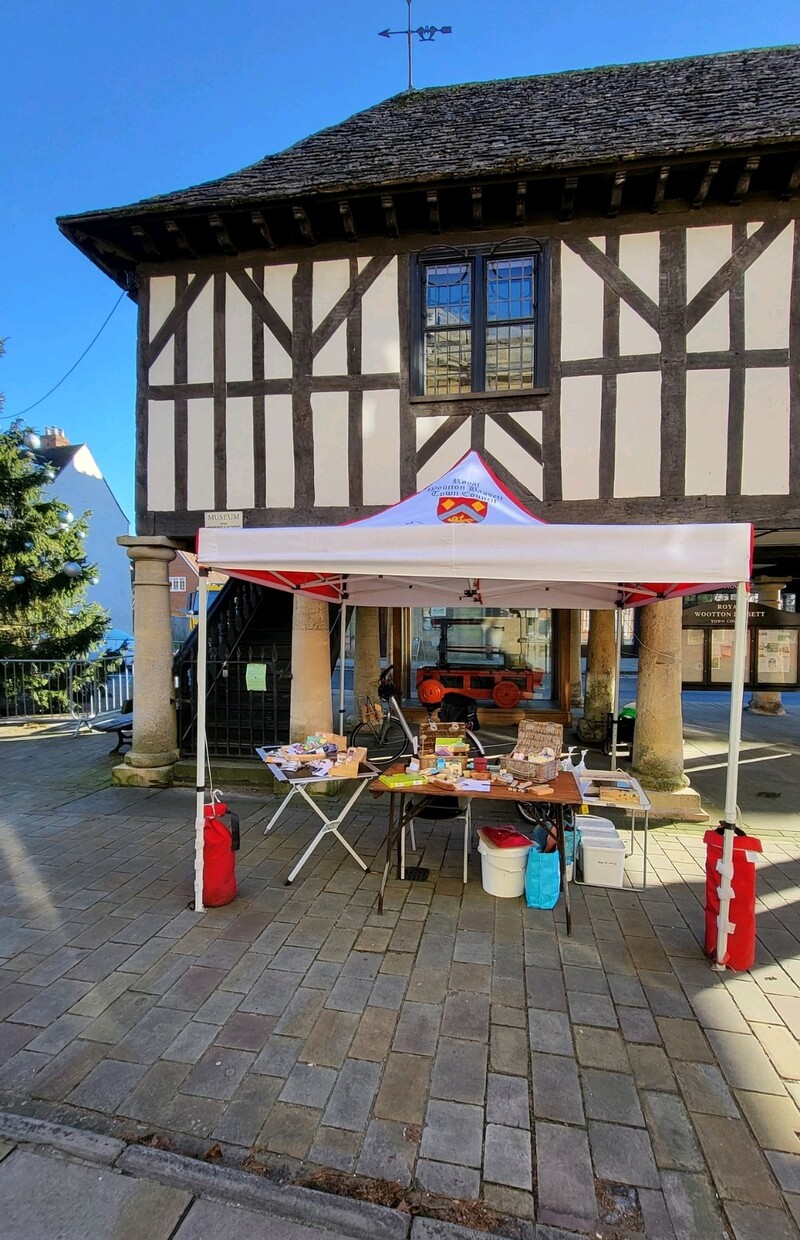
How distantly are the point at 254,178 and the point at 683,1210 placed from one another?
8795 mm

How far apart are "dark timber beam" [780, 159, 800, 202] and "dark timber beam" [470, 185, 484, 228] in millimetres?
2779

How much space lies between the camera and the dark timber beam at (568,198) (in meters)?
5.26

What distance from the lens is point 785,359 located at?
5.41 m

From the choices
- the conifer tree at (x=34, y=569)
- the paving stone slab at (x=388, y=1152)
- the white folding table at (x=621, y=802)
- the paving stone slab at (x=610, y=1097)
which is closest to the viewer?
the paving stone slab at (x=388, y=1152)

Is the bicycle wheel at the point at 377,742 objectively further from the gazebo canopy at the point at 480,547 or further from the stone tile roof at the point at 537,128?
the stone tile roof at the point at 537,128

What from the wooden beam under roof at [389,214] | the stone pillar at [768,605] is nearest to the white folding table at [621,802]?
the wooden beam under roof at [389,214]

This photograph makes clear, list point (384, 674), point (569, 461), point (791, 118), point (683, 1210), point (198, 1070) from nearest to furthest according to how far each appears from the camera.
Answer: point (683, 1210) < point (198, 1070) < point (791, 118) < point (569, 461) < point (384, 674)

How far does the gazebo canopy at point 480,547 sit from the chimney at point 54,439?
915 inches

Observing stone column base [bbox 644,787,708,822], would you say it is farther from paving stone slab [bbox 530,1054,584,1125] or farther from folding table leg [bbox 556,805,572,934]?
paving stone slab [bbox 530,1054,584,1125]

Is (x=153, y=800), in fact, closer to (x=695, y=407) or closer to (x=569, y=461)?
(x=569, y=461)

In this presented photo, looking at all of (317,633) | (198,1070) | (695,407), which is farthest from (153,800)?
(695,407)

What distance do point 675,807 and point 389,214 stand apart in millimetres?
6772

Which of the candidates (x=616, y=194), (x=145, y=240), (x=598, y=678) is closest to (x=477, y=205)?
(x=616, y=194)

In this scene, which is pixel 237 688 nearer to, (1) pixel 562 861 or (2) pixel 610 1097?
(1) pixel 562 861
